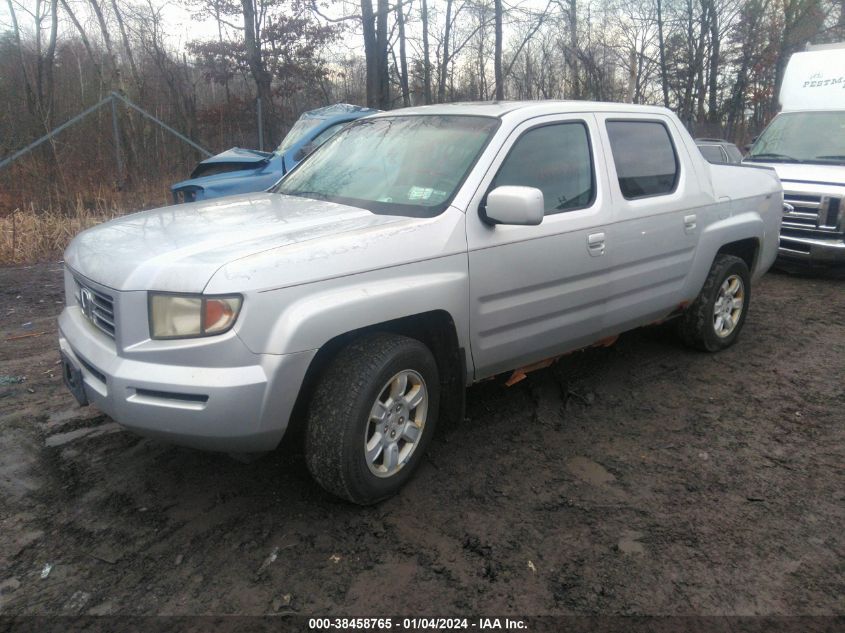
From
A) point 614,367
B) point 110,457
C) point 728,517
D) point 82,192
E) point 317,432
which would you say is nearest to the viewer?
point 317,432

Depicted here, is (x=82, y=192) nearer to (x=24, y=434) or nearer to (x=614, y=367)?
(x=24, y=434)

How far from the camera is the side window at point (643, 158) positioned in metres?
4.27

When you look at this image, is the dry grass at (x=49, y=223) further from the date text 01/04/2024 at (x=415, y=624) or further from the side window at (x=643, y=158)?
the date text 01/04/2024 at (x=415, y=624)

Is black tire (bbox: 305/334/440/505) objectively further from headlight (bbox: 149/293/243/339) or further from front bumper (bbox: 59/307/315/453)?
headlight (bbox: 149/293/243/339)

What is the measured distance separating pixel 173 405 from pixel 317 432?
59 cm

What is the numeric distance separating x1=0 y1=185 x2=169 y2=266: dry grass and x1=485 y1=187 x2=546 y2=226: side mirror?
290 inches

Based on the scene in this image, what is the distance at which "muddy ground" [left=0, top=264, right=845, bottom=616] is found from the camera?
2.57 m

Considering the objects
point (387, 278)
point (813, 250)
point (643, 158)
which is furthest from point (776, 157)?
point (387, 278)

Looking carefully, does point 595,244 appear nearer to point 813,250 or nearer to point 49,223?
point 813,250

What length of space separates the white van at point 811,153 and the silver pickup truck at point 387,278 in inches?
151

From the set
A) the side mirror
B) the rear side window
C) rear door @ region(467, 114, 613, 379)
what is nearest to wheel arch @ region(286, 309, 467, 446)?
rear door @ region(467, 114, 613, 379)

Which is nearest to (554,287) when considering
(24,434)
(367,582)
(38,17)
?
(367,582)

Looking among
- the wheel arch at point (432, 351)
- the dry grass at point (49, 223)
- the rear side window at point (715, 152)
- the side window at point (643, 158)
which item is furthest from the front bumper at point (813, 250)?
the dry grass at point (49, 223)

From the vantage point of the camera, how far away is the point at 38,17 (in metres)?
16.5
